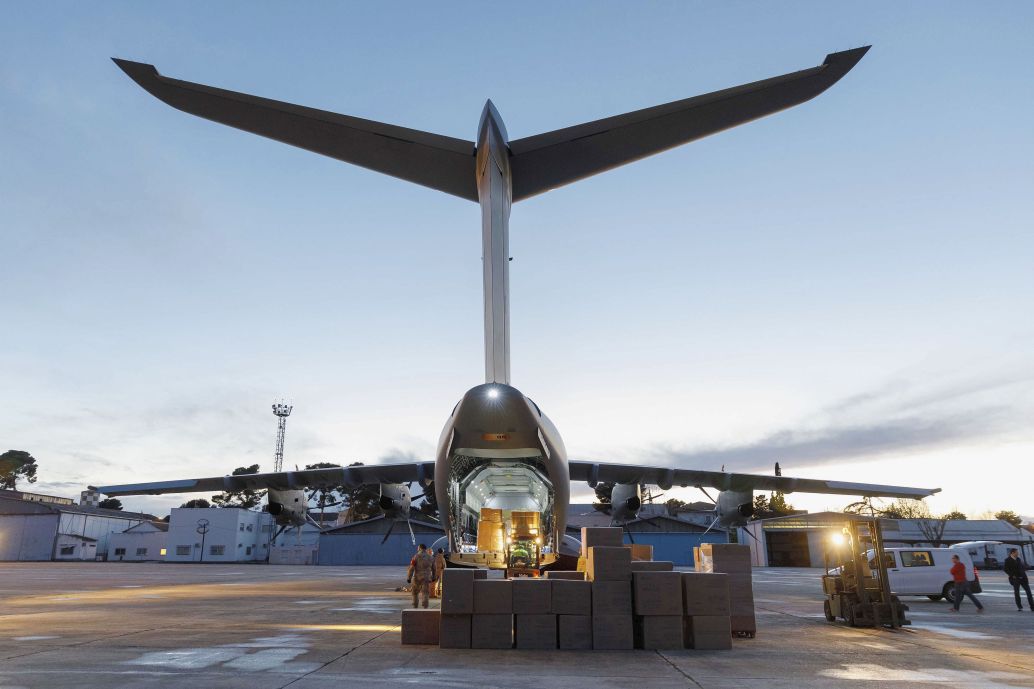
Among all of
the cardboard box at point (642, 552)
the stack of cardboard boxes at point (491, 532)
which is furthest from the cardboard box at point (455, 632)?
the stack of cardboard boxes at point (491, 532)

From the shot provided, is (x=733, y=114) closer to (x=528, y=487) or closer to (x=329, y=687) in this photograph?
(x=329, y=687)

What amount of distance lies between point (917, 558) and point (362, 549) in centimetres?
4512

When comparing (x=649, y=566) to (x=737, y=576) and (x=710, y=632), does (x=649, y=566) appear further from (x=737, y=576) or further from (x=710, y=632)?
(x=710, y=632)

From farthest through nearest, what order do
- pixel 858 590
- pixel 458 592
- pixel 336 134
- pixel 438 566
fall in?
1. pixel 438 566
2. pixel 858 590
3. pixel 336 134
4. pixel 458 592

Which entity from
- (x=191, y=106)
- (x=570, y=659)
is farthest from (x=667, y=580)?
(x=191, y=106)

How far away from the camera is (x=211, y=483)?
19828 millimetres

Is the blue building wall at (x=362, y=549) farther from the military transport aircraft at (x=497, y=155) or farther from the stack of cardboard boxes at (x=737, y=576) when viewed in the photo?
the stack of cardboard boxes at (x=737, y=576)

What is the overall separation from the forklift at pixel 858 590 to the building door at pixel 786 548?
44683 millimetres

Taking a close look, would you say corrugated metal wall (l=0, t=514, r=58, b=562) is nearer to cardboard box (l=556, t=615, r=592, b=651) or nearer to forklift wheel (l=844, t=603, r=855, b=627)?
cardboard box (l=556, t=615, r=592, b=651)

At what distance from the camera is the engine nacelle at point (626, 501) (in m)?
19.9

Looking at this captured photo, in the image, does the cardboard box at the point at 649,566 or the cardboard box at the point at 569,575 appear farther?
the cardboard box at the point at 569,575

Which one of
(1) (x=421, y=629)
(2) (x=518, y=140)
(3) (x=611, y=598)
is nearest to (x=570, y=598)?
(3) (x=611, y=598)

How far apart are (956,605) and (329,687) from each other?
46.4 feet

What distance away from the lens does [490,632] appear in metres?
8.19
